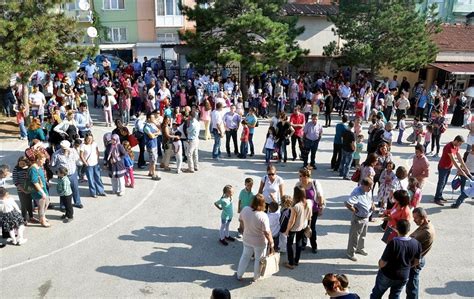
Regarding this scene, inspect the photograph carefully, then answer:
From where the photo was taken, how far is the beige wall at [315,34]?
25047 mm

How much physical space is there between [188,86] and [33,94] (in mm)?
6634

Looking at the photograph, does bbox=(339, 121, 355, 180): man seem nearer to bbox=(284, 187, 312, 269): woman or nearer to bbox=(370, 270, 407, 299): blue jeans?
bbox=(284, 187, 312, 269): woman

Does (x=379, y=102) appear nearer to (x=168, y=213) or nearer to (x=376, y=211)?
(x=376, y=211)

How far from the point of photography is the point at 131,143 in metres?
11.2

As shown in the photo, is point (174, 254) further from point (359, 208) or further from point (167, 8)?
point (167, 8)

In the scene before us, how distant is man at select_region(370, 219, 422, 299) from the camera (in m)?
5.46

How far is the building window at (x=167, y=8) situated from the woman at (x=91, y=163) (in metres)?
32.3

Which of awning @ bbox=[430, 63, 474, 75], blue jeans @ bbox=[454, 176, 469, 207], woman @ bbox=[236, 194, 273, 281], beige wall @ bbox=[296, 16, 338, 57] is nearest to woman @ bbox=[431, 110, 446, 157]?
blue jeans @ bbox=[454, 176, 469, 207]

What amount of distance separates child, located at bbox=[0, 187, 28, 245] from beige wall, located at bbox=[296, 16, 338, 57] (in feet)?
66.5

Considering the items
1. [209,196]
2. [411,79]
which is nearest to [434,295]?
[209,196]

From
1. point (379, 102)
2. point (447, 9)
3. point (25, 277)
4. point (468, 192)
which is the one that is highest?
point (447, 9)

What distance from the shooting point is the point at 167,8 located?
130 ft

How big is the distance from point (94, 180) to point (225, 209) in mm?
3992

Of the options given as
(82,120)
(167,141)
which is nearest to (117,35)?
(82,120)
